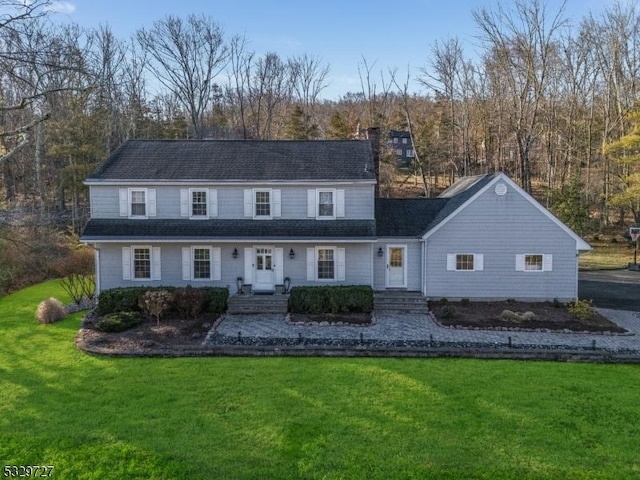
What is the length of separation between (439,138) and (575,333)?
35.8 meters

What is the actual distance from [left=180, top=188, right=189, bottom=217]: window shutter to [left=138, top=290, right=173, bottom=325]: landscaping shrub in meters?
3.92

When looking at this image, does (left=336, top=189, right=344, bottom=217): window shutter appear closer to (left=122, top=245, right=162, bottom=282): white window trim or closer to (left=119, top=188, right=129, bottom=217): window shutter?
(left=122, top=245, right=162, bottom=282): white window trim

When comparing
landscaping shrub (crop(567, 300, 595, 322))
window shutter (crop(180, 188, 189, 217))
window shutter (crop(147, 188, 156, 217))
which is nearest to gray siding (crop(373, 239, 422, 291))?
landscaping shrub (crop(567, 300, 595, 322))

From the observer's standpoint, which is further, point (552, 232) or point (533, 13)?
point (533, 13)

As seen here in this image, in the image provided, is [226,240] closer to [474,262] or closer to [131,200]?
[131,200]

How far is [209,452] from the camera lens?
7.47m

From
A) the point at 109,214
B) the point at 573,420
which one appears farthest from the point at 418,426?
the point at 109,214

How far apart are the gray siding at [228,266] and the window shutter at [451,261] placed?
327cm

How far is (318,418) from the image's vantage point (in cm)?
865

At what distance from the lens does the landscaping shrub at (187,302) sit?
16.4 meters

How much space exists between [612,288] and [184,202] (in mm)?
20980

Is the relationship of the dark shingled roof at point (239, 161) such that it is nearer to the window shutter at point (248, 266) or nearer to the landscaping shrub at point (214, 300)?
the window shutter at point (248, 266)

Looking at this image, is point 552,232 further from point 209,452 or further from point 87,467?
point 87,467

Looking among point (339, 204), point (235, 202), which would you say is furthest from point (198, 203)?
point (339, 204)
